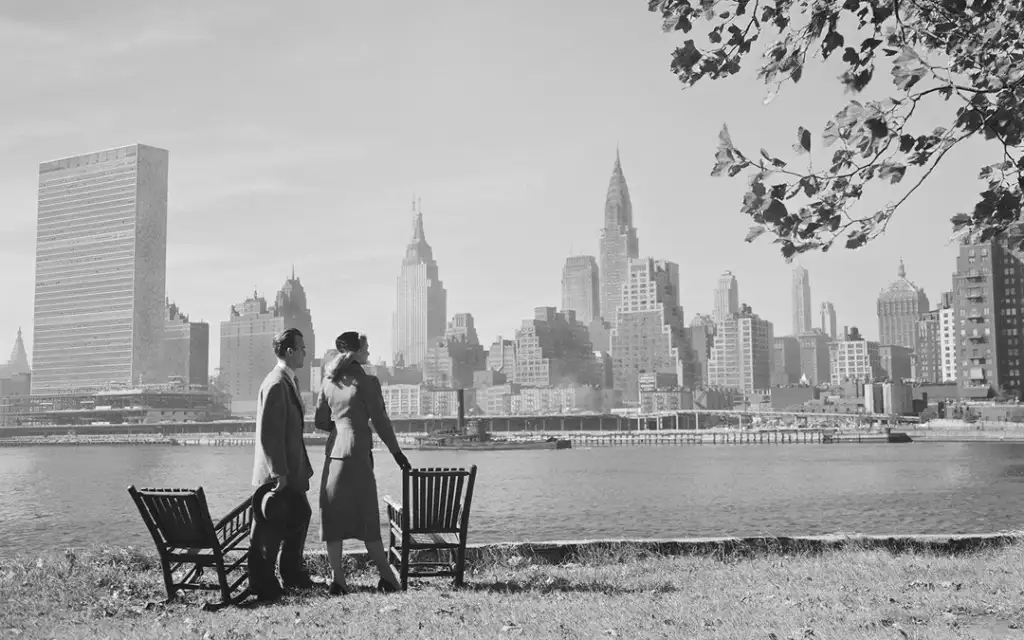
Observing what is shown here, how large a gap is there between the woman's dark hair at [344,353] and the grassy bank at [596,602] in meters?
2.16

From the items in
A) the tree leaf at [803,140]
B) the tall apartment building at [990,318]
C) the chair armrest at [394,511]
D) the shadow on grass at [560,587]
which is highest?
the tall apartment building at [990,318]

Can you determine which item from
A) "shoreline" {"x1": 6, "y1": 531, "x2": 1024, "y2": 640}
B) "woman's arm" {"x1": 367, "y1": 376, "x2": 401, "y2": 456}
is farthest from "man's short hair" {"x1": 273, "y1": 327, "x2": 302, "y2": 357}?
"shoreline" {"x1": 6, "y1": 531, "x2": 1024, "y2": 640}

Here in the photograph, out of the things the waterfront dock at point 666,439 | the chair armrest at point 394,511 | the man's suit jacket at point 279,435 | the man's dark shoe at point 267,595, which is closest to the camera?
the man's dark shoe at point 267,595

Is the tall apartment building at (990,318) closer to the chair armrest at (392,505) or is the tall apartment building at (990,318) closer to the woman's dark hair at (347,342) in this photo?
the chair armrest at (392,505)

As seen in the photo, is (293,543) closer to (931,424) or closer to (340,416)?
(340,416)

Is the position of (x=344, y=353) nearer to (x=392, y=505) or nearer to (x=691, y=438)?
(x=392, y=505)

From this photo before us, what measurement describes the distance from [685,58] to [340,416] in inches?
202

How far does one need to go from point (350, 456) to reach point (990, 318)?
15803cm

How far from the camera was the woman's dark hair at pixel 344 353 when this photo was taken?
32.1ft

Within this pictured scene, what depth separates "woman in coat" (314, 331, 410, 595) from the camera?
9406mm

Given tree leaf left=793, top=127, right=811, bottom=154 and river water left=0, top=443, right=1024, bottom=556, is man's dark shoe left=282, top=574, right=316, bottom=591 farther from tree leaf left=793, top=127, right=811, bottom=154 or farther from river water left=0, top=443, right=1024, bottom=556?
river water left=0, top=443, right=1024, bottom=556

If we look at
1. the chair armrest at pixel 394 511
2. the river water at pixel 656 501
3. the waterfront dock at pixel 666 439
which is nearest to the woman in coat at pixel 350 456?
the chair armrest at pixel 394 511

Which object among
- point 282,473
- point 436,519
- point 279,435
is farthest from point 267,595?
point 436,519

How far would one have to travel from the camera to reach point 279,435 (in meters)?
9.10
